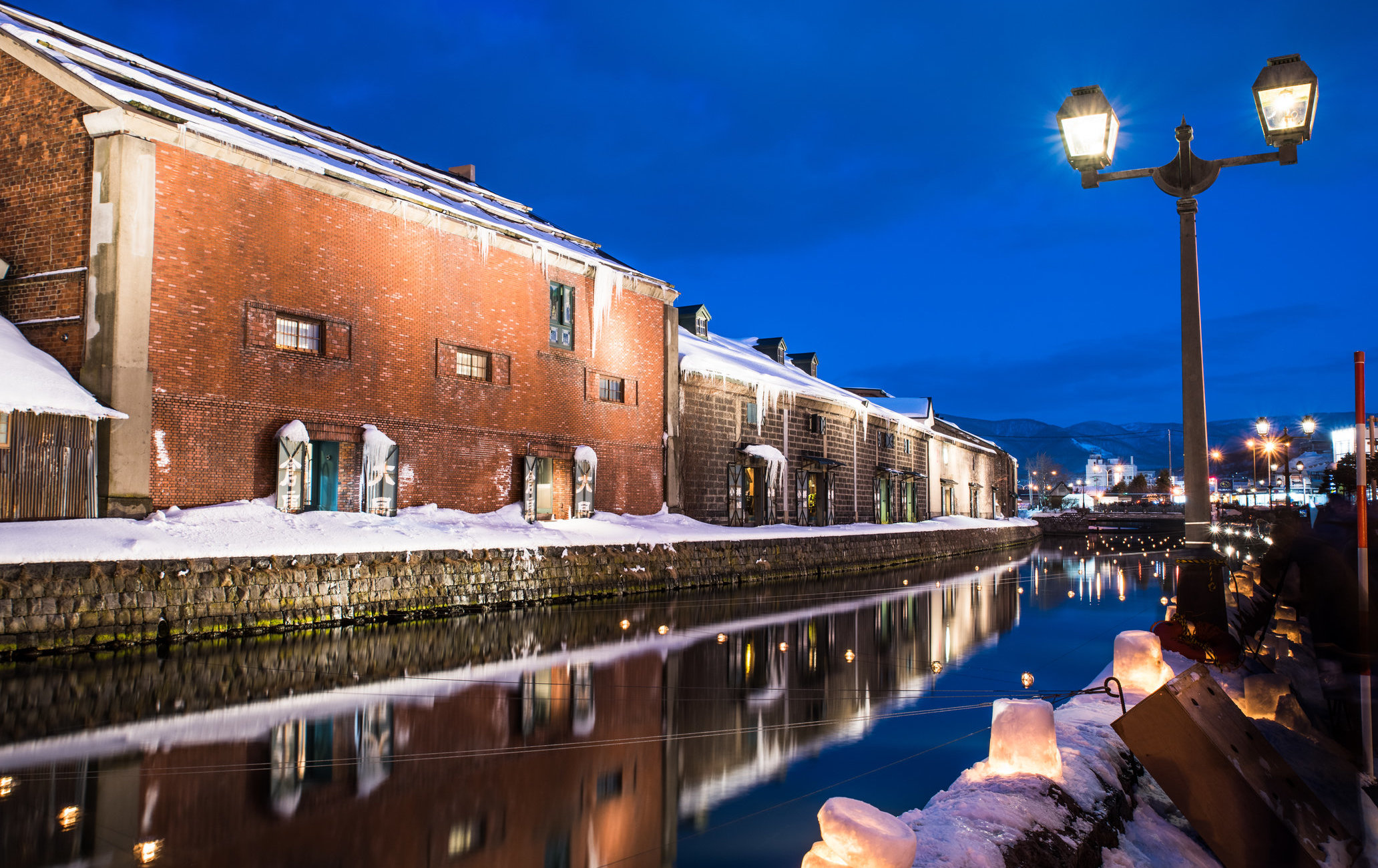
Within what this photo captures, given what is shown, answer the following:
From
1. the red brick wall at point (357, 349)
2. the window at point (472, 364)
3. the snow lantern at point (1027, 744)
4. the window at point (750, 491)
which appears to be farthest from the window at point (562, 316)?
the snow lantern at point (1027, 744)

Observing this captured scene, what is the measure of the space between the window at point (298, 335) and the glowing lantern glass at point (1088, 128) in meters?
13.9

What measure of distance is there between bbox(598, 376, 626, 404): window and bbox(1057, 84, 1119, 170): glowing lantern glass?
17584mm

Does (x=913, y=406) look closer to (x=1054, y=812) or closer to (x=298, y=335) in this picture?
(x=298, y=335)

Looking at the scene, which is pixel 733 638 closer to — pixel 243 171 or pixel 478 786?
pixel 478 786

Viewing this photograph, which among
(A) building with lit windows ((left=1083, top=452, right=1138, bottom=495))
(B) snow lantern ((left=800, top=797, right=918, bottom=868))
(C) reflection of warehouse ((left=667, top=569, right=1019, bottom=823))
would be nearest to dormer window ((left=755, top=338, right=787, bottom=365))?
(C) reflection of warehouse ((left=667, top=569, right=1019, bottom=823))

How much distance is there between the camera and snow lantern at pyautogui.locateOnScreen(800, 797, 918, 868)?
123 inches

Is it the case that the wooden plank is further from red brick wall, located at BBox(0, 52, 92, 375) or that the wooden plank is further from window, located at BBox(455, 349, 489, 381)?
window, located at BBox(455, 349, 489, 381)

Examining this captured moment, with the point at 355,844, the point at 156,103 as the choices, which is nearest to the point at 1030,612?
the point at 355,844

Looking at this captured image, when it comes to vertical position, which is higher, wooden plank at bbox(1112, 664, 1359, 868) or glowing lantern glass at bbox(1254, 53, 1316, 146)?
glowing lantern glass at bbox(1254, 53, 1316, 146)

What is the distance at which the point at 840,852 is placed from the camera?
3166mm

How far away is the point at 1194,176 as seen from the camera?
779 cm

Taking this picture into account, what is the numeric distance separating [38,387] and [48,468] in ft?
3.79

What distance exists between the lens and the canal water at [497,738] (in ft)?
15.6

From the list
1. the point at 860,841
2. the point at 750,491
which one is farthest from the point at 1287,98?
the point at 750,491
